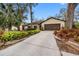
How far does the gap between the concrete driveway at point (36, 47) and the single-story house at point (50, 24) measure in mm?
72

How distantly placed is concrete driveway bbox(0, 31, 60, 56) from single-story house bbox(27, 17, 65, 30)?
0.07 metres

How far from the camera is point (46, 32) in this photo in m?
3.19

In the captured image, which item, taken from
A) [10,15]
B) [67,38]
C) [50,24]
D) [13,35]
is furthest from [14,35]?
[67,38]

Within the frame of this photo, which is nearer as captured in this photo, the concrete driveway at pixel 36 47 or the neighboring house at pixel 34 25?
the concrete driveway at pixel 36 47

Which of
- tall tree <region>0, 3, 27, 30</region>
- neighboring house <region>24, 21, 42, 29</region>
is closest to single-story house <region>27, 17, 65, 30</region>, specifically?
neighboring house <region>24, 21, 42, 29</region>

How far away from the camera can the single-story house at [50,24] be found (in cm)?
313

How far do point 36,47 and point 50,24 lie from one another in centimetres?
38

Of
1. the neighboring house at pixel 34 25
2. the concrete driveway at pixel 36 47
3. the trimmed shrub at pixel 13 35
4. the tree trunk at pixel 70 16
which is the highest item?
the tree trunk at pixel 70 16

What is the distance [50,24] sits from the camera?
10.5ft

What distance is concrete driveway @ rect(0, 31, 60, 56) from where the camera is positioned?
10.0 ft

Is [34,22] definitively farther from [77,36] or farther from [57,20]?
[77,36]

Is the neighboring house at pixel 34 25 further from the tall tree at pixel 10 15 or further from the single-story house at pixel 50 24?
the tall tree at pixel 10 15

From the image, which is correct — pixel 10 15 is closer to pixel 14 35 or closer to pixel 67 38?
pixel 14 35

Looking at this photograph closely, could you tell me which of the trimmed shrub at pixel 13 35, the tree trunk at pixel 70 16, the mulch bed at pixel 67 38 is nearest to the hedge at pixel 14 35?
the trimmed shrub at pixel 13 35
